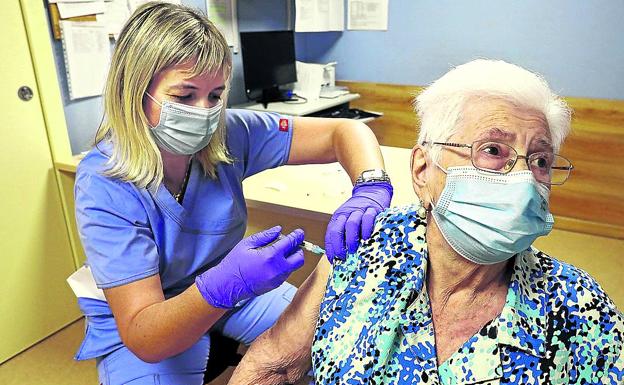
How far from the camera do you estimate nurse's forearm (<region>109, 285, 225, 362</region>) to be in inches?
39.9

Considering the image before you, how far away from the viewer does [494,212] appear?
0.85 m

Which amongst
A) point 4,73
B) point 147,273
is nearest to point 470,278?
point 147,273

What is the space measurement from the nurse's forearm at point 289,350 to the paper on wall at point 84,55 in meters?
1.66

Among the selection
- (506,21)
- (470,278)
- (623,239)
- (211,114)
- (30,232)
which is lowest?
(623,239)

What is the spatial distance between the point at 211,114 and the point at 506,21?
2.73 meters

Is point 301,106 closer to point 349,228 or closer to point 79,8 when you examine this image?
point 79,8

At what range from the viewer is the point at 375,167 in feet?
4.68

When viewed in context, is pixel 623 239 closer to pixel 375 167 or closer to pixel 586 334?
pixel 375 167

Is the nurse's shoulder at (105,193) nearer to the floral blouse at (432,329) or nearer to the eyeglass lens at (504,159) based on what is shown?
the floral blouse at (432,329)

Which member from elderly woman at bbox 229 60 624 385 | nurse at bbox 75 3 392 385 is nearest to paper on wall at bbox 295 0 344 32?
nurse at bbox 75 3 392 385

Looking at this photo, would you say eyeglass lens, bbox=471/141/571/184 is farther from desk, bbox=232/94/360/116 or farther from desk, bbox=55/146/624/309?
desk, bbox=232/94/360/116

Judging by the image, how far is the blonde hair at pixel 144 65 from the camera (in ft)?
3.82

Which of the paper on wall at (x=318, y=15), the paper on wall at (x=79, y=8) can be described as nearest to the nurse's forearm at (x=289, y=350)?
the paper on wall at (x=79, y=8)

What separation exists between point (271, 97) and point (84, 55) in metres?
1.44
